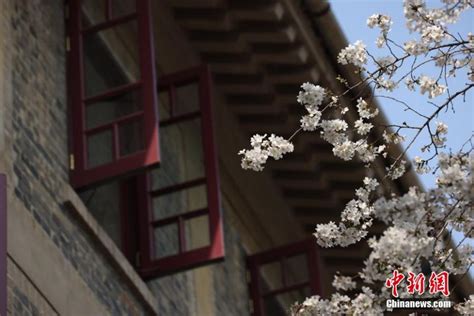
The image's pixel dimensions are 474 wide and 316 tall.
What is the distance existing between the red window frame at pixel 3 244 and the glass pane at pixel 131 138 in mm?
3401

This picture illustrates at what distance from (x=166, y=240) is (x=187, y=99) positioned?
6.51ft

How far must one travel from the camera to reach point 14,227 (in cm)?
1073

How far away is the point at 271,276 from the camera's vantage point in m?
17.5

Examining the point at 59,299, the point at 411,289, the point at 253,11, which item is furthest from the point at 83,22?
the point at 411,289

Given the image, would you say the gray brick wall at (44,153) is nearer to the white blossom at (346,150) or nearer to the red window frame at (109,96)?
the red window frame at (109,96)

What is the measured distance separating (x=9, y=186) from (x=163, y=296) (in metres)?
3.01

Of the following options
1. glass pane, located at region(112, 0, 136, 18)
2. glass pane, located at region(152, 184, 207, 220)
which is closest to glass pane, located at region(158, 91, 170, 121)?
glass pane, located at region(152, 184, 207, 220)

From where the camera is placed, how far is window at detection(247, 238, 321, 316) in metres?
15.9

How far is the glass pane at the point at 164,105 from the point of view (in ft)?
48.4

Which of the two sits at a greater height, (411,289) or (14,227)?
(14,227)

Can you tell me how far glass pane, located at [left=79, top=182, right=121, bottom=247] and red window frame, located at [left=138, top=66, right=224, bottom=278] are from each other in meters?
0.20

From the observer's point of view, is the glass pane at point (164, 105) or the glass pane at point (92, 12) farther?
the glass pane at point (164, 105)

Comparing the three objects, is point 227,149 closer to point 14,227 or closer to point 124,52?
point 124,52

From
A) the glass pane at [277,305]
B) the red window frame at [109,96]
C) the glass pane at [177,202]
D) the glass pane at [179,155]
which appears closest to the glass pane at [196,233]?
the glass pane at [177,202]
